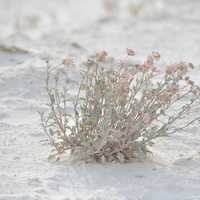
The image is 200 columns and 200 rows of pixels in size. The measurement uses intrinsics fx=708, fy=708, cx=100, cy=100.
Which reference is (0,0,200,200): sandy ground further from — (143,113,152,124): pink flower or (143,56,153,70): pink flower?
(143,56,153,70): pink flower

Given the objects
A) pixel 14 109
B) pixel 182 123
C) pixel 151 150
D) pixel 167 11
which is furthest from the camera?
pixel 167 11

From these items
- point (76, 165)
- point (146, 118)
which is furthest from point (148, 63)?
point (76, 165)

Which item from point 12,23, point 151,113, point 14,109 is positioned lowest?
point 12,23

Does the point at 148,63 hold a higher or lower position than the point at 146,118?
higher

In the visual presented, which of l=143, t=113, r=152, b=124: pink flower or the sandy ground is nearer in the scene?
the sandy ground

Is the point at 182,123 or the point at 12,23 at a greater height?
the point at 182,123

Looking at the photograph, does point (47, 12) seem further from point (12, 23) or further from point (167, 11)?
point (167, 11)

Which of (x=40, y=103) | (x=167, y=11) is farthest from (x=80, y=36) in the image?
(x=40, y=103)

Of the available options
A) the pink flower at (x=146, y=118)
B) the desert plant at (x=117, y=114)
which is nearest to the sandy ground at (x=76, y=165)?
the desert plant at (x=117, y=114)

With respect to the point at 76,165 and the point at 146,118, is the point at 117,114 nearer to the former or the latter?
the point at 146,118

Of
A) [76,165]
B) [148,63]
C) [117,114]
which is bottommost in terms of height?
[76,165]

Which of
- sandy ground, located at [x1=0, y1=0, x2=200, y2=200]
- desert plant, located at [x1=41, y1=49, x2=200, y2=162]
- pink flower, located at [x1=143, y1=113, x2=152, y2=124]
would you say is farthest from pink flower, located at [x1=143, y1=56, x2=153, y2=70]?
sandy ground, located at [x1=0, y1=0, x2=200, y2=200]
